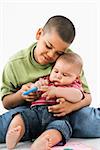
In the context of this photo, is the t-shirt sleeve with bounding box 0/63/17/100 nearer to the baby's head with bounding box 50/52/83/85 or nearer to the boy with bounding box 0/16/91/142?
the boy with bounding box 0/16/91/142

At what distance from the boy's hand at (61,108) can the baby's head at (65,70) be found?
7 centimetres

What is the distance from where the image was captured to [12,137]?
4.17 ft

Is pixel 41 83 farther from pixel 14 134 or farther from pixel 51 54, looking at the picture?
pixel 14 134

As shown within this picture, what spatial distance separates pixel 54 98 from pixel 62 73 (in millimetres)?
96

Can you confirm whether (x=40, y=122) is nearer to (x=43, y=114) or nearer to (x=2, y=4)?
(x=43, y=114)

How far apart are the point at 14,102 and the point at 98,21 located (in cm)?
94

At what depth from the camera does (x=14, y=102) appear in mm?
1479

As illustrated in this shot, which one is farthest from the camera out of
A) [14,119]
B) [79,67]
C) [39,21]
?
[39,21]

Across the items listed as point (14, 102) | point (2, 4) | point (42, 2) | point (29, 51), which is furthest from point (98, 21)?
point (14, 102)

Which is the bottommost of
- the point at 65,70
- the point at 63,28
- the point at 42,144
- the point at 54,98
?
the point at 42,144

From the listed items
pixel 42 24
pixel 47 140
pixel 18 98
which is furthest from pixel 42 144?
pixel 42 24

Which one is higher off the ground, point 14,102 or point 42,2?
point 42,2

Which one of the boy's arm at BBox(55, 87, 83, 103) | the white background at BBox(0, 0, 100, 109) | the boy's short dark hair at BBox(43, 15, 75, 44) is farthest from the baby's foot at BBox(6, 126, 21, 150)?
the white background at BBox(0, 0, 100, 109)

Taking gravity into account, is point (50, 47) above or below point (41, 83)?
above
